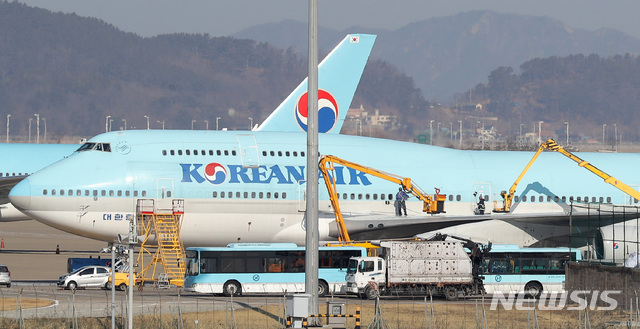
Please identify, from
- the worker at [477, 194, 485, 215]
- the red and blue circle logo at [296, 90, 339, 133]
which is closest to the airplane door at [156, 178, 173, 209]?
the worker at [477, 194, 485, 215]

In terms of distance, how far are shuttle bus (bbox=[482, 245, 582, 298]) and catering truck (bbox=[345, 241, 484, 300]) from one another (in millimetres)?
1994

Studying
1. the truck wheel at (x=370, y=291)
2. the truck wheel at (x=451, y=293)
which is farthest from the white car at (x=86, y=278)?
the truck wheel at (x=451, y=293)

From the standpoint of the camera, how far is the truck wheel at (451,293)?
45688 millimetres

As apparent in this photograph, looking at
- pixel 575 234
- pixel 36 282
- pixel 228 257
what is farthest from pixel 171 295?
pixel 575 234

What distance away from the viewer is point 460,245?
4628cm

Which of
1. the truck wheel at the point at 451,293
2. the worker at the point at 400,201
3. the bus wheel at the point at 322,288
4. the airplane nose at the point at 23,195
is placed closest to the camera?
the truck wheel at the point at 451,293

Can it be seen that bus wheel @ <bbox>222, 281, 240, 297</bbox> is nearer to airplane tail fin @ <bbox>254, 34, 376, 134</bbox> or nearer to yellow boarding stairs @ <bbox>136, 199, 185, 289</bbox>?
yellow boarding stairs @ <bbox>136, 199, 185, 289</bbox>

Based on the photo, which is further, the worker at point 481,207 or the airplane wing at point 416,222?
the worker at point 481,207

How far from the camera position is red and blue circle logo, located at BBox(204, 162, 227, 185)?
50.1m

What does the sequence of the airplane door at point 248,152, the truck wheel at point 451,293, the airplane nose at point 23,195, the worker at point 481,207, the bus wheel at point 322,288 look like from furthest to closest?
the worker at point 481,207
the airplane door at point 248,152
the airplane nose at point 23,195
the bus wheel at point 322,288
the truck wheel at point 451,293

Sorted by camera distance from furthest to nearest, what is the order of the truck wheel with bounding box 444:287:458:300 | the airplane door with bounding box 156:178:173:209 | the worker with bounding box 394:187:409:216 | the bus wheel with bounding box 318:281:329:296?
the worker with bounding box 394:187:409:216, the airplane door with bounding box 156:178:173:209, the bus wheel with bounding box 318:281:329:296, the truck wheel with bounding box 444:287:458:300

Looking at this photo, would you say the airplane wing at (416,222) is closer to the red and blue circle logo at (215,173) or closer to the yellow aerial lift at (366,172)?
the yellow aerial lift at (366,172)

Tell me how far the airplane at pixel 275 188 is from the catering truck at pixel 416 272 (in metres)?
6.08

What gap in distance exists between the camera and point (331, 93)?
68562 mm
